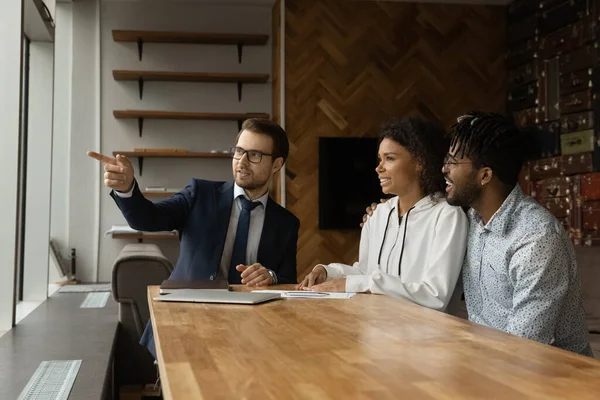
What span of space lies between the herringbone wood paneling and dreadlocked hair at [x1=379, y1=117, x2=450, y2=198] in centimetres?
406

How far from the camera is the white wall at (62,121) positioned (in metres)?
6.86

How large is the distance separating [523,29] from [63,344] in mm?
4949

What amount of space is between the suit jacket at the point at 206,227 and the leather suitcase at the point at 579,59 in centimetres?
356

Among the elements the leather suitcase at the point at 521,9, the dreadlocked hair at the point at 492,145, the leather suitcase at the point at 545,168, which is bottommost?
the dreadlocked hair at the point at 492,145

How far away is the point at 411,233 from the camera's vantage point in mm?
2471

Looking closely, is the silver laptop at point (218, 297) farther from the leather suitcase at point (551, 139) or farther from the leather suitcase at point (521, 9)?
the leather suitcase at point (521, 9)

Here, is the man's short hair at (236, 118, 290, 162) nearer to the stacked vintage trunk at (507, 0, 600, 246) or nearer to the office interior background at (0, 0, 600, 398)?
the stacked vintage trunk at (507, 0, 600, 246)

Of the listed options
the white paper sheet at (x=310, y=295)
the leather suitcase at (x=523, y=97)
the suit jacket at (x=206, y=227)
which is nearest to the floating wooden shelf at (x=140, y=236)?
the leather suitcase at (x=523, y=97)

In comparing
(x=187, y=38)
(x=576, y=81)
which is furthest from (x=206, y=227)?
(x=187, y=38)

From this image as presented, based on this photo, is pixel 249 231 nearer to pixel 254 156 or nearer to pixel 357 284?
→ pixel 254 156

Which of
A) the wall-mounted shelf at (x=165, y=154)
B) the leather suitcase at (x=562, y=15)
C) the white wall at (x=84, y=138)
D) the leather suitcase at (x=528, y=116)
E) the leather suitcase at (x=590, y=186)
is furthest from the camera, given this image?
the white wall at (x=84, y=138)

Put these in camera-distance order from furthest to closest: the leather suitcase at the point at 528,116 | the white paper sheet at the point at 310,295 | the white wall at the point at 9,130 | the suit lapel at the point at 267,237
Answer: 1. the leather suitcase at the point at 528,116
2. the white wall at the point at 9,130
3. the suit lapel at the point at 267,237
4. the white paper sheet at the point at 310,295

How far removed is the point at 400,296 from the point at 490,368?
3.55 feet

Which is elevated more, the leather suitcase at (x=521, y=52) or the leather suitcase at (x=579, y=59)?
the leather suitcase at (x=521, y=52)
